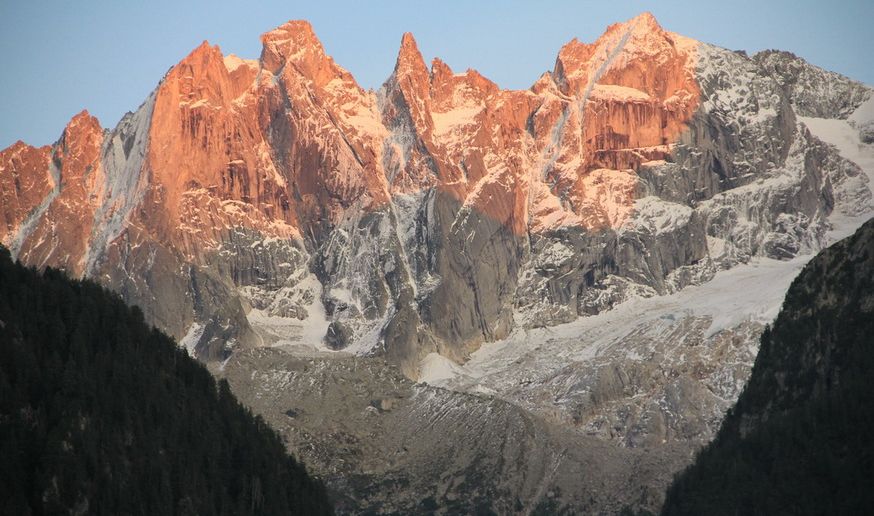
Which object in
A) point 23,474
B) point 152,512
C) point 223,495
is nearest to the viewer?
point 23,474

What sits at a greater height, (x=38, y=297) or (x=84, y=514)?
(x=38, y=297)

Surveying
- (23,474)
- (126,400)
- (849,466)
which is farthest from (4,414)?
(849,466)

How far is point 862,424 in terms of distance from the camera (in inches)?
7825

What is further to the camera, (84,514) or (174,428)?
(174,428)

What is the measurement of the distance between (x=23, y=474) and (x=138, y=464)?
1712cm

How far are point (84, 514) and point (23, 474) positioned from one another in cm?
681

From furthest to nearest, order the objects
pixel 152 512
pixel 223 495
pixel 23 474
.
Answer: pixel 223 495, pixel 152 512, pixel 23 474

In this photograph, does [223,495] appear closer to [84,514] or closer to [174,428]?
[174,428]

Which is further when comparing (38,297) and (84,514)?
(38,297)

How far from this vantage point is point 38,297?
7785 inches

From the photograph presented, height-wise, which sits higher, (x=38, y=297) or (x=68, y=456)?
(x=38, y=297)

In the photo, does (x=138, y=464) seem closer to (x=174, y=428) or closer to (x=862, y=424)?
(x=174, y=428)

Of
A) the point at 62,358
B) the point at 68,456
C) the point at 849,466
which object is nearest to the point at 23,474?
the point at 68,456

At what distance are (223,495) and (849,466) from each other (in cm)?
6100
